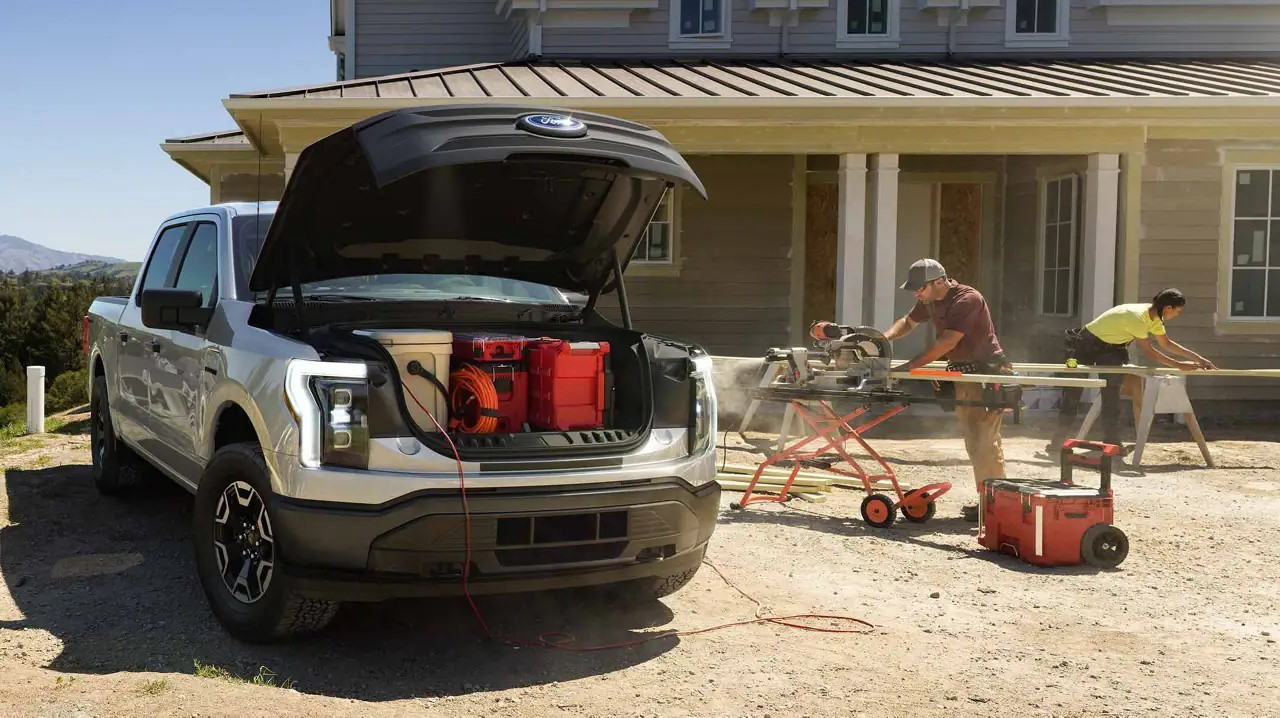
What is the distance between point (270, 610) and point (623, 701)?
4.33 feet

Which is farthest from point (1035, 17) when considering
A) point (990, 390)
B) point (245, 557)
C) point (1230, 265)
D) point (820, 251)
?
point (245, 557)

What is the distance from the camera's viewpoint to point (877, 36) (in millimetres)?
14984

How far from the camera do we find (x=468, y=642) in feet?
14.9

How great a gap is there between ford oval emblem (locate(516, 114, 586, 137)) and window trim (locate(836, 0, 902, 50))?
11455 mm

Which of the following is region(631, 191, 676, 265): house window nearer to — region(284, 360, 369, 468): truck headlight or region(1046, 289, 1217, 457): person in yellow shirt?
region(1046, 289, 1217, 457): person in yellow shirt

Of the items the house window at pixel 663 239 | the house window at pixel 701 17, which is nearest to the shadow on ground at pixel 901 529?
the house window at pixel 663 239

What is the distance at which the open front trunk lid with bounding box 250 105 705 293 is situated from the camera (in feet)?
13.6

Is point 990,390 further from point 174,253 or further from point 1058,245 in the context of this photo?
point 1058,245

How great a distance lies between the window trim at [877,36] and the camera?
15.0 metres

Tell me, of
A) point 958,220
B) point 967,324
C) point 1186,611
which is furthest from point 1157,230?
point 1186,611

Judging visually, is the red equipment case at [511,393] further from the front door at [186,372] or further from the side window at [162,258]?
the side window at [162,258]

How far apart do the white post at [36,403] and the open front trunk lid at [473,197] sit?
7068 mm

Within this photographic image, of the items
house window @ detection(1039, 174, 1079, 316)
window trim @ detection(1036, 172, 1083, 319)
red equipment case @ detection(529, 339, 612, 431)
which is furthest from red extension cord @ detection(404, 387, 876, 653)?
house window @ detection(1039, 174, 1079, 316)

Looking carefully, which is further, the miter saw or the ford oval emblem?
the miter saw
